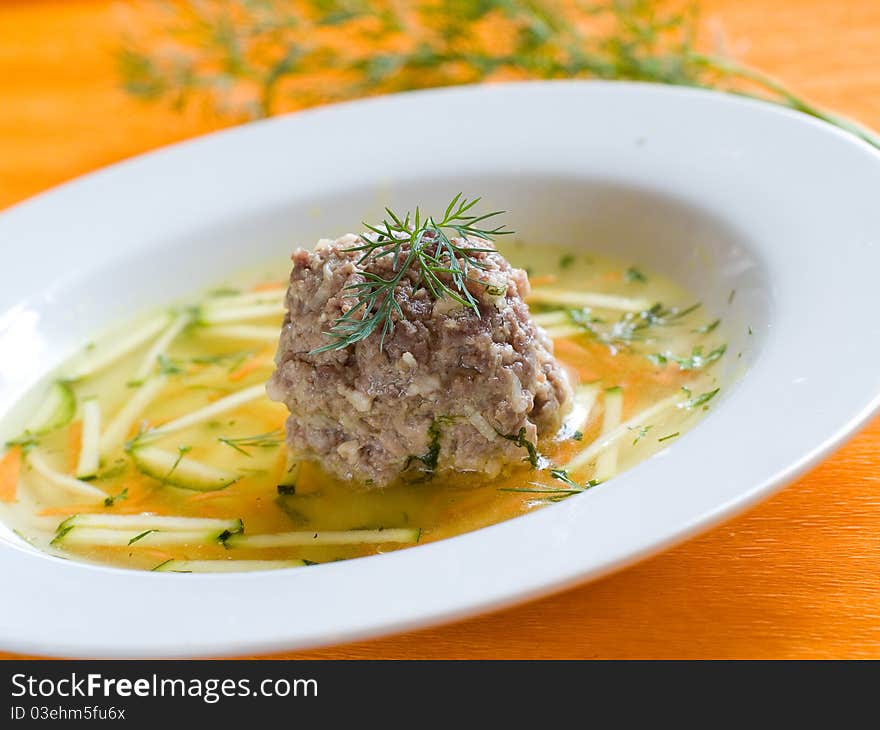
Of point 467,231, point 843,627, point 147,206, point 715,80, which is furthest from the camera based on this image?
point 715,80

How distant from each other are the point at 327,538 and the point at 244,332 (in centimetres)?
145

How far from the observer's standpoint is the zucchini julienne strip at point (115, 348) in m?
4.40

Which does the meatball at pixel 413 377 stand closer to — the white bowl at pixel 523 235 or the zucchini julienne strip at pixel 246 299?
the white bowl at pixel 523 235

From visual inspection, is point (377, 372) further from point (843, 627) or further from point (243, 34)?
point (243, 34)

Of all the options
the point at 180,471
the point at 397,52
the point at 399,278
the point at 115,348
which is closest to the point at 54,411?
the point at 115,348

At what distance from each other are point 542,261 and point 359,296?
1.54m

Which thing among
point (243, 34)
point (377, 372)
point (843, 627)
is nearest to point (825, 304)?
point (843, 627)

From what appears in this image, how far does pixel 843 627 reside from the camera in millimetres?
2691

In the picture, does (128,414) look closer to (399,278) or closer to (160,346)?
(160,346)

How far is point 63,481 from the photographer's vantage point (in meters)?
3.76

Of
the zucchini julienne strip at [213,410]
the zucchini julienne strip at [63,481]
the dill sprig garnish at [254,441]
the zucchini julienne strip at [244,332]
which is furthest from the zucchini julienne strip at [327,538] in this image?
the zucchini julienne strip at [244,332]

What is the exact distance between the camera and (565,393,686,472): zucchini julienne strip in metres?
3.41

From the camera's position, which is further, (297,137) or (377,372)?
(297,137)

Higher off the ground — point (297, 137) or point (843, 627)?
point (297, 137)
